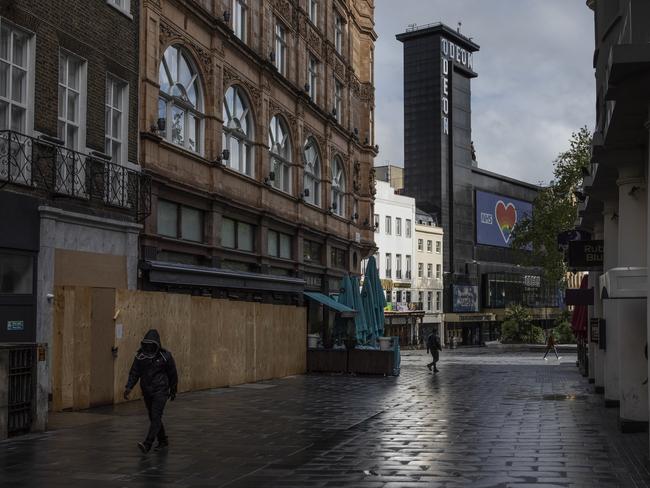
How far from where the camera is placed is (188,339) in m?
21.6

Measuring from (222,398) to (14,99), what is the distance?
7681 mm

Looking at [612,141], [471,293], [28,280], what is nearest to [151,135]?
[28,280]

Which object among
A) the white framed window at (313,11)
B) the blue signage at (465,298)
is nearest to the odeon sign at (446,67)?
the blue signage at (465,298)

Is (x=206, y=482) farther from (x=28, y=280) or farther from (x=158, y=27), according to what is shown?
(x=158, y=27)

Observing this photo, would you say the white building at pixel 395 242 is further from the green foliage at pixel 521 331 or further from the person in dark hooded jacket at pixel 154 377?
the person in dark hooded jacket at pixel 154 377

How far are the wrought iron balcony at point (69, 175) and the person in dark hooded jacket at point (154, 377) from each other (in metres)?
5.92

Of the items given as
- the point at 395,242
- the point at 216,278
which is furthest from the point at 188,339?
the point at 395,242

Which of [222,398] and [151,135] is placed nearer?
[222,398]

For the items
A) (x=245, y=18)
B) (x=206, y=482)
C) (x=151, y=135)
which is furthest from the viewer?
(x=245, y=18)

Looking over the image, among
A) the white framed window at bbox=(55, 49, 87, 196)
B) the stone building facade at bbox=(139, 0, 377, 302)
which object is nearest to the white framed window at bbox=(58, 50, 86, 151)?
the white framed window at bbox=(55, 49, 87, 196)

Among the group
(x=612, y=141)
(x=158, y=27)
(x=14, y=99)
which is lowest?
(x=612, y=141)

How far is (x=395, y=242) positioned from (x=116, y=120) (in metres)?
59.1

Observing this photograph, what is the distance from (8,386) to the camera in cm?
1307

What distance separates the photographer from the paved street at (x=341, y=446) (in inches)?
397
